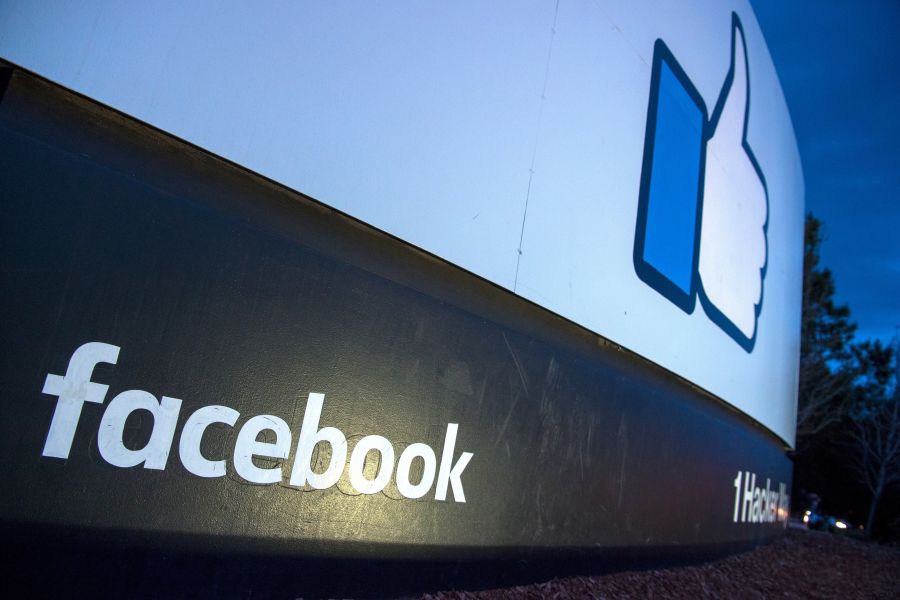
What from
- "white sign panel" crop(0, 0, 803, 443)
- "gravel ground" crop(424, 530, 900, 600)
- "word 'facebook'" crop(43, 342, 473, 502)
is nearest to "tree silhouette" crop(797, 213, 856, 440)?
"gravel ground" crop(424, 530, 900, 600)

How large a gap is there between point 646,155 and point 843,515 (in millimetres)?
31967

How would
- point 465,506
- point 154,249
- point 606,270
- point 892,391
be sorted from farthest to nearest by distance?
point 892,391 → point 606,270 → point 465,506 → point 154,249

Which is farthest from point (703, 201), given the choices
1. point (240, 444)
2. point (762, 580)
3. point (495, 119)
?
point (240, 444)

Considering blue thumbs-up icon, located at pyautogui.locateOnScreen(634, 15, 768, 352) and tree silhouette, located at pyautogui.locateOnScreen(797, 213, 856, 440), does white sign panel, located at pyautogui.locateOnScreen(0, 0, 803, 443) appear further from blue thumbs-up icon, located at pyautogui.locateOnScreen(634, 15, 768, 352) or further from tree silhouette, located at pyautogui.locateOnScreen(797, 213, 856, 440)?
tree silhouette, located at pyautogui.locateOnScreen(797, 213, 856, 440)

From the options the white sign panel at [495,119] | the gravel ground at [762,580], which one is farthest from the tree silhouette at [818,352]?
the white sign panel at [495,119]

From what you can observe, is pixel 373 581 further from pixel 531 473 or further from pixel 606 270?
pixel 606 270

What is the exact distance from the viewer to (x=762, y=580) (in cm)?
638

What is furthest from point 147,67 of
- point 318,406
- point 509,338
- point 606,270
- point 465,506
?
point 606,270

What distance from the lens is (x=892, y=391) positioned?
25.4 metres

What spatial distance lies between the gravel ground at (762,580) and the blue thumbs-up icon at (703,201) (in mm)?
2672

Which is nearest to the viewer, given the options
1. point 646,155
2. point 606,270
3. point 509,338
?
point 509,338

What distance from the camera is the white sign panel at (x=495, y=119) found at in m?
2.59

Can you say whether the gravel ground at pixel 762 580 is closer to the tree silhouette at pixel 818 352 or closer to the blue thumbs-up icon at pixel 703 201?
the blue thumbs-up icon at pixel 703 201

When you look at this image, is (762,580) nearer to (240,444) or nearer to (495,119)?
(495,119)
